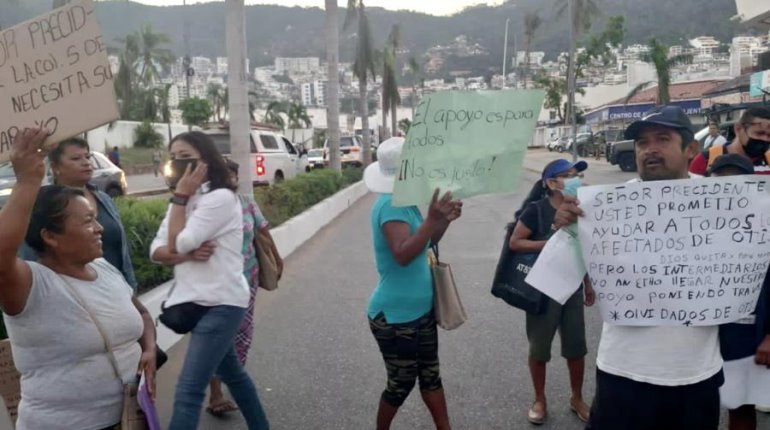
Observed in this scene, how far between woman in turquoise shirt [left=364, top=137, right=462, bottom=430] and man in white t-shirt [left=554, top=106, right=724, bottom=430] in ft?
3.04

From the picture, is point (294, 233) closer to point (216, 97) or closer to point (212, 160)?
point (212, 160)

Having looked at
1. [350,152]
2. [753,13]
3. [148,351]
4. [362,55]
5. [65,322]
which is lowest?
[350,152]

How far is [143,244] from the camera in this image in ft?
21.1

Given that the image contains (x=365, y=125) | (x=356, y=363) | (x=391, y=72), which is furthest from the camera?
(x=391, y=72)

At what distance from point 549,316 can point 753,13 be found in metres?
16.9

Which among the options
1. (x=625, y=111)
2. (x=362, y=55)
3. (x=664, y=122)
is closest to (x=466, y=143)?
(x=664, y=122)

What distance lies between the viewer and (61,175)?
146 inches

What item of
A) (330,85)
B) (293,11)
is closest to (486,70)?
(293,11)

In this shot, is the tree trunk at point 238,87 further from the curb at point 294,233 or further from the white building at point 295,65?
the white building at point 295,65

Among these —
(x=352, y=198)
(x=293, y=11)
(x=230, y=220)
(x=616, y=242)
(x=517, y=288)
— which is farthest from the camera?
(x=293, y=11)

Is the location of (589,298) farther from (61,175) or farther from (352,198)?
(352,198)

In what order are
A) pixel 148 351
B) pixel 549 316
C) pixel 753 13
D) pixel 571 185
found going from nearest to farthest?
pixel 148 351, pixel 571 185, pixel 549 316, pixel 753 13

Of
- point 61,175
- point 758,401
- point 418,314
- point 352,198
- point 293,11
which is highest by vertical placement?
point 293,11

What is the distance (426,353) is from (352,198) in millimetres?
14838
